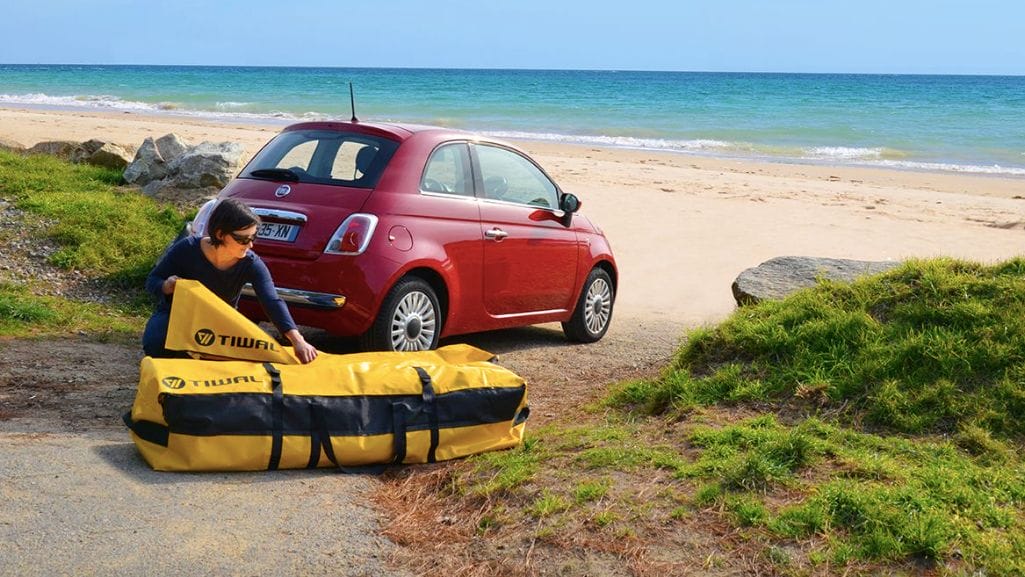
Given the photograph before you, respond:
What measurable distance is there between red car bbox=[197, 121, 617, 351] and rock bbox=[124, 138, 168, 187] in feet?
18.5

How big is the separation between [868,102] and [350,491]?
59.2 meters

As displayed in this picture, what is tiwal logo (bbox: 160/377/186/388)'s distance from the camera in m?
5.02

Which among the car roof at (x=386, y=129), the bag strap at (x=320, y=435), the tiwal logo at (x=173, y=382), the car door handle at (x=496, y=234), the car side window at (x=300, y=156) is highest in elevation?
the car roof at (x=386, y=129)

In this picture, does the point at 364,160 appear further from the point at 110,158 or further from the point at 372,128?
the point at 110,158

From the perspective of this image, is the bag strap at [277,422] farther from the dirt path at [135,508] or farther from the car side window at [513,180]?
the car side window at [513,180]

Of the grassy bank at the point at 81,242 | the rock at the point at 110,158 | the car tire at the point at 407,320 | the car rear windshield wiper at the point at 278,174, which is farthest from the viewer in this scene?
the rock at the point at 110,158

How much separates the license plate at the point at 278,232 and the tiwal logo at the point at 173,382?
2260 millimetres

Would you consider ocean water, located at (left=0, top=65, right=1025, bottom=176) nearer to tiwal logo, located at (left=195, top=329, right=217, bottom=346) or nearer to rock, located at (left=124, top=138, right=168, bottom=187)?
rock, located at (left=124, top=138, right=168, bottom=187)

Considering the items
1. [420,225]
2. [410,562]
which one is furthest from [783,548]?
[420,225]

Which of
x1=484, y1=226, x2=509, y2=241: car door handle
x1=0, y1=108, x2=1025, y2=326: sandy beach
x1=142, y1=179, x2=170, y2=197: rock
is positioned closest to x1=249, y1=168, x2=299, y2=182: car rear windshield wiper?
x1=484, y1=226, x2=509, y2=241: car door handle

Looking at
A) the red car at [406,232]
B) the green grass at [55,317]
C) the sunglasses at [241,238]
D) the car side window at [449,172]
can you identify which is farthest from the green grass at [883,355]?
the green grass at [55,317]

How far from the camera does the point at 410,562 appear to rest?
4.44 meters

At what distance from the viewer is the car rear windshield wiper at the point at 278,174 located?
762 centimetres

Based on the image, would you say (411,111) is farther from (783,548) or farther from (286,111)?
(783,548)
